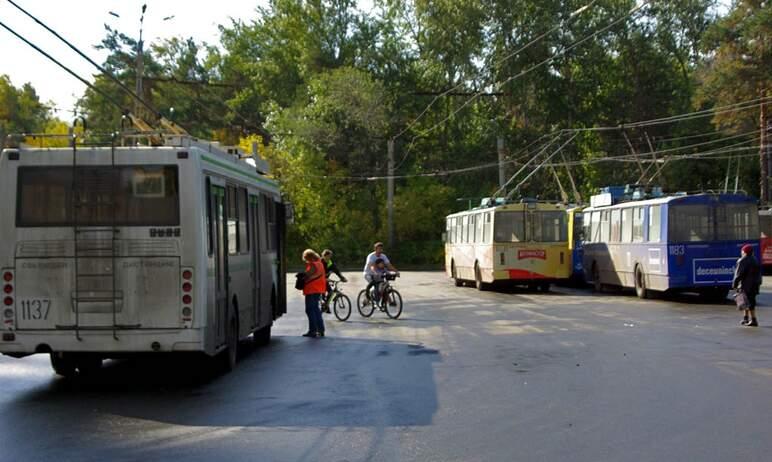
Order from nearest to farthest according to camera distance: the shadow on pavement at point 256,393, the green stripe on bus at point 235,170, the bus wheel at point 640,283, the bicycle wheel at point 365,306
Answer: the shadow on pavement at point 256,393 → the green stripe on bus at point 235,170 → the bicycle wheel at point 365,306 → the bus wheel at point 640,283

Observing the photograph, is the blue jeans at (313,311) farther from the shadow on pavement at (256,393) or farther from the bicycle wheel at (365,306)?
the bicycle wheel at (365,306)

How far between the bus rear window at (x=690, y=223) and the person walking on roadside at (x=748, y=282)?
27.4 feet

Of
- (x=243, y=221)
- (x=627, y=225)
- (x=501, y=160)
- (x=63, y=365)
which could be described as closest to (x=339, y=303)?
(x=243, y=221)

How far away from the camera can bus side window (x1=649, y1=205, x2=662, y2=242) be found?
31763 mm

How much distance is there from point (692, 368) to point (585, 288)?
2780 cm

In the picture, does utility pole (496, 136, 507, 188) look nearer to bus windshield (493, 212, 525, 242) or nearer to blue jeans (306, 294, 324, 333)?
bus windshield (493, 212, 525, 242)

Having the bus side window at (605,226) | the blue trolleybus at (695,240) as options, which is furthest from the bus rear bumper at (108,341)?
the bus side window at (605,226)

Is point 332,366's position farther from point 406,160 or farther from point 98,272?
point 406,160

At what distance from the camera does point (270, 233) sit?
20.8 metres

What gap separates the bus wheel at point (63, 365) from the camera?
15242 mm

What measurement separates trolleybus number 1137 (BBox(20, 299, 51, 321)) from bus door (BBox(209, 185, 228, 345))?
2.05 meters

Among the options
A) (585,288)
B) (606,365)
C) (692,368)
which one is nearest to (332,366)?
(606,365)

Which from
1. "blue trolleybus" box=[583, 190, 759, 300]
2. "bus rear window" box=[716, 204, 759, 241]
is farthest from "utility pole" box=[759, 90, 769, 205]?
"bus rear window" box=[716, 204, 759, 241]

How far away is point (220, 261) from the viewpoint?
15.3 m
